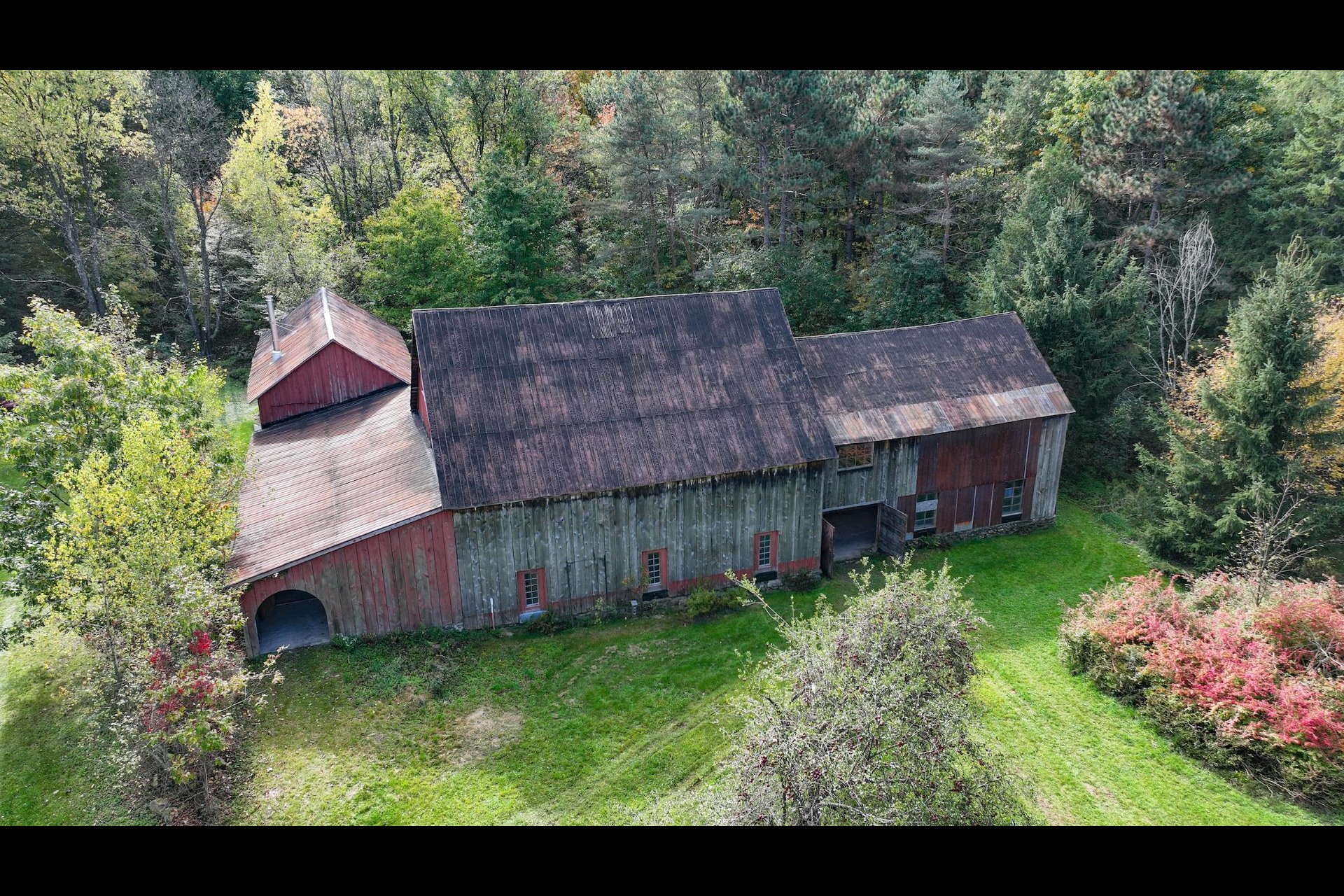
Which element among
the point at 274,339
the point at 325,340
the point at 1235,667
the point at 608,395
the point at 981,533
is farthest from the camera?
the point at 274,339

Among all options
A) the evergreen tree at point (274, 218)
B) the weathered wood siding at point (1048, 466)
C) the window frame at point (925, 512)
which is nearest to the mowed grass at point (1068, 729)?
the window frame at point (925, 512)

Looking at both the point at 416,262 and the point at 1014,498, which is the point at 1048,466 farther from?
the point at 416,262

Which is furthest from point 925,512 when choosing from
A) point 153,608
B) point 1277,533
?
point 153,608

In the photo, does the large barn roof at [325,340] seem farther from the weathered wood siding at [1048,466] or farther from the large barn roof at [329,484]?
the weathered wood siding at [1048,466]

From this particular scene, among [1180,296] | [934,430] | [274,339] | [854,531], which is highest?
[1180,296]

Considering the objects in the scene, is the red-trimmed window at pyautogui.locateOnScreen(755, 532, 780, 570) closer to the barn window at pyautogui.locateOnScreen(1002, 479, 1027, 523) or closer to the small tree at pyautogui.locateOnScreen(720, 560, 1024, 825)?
Result: the small tree at pyautogui.locateOnScreen(720, 560, 1024, 825)

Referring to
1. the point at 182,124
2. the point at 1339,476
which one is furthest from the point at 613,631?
the point at 182,124
